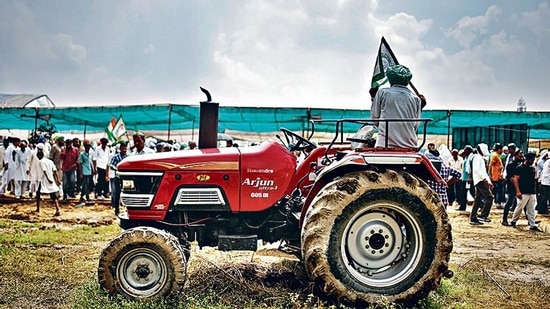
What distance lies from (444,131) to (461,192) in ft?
22.7

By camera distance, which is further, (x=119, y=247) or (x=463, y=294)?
(x=463, y=294)

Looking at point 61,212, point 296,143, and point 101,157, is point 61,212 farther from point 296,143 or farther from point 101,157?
point 296,143

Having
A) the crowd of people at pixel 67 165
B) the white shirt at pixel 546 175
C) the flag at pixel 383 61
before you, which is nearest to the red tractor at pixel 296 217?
the flag at pixel 383 61

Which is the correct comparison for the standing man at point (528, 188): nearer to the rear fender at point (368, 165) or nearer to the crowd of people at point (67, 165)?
the rear fender at point (368, 165)

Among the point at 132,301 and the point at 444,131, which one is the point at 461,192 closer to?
the point at 444,131

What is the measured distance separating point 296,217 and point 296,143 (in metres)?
0.93

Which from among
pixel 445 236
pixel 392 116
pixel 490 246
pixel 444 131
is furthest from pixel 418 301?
pixel 444 131

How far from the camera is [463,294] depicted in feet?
20.1

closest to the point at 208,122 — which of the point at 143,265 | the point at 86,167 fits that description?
the point at 143,265

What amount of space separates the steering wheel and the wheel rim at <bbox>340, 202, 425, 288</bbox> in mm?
1254

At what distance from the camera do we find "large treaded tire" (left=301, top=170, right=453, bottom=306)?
199 inches

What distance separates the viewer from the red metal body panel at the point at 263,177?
5.75m

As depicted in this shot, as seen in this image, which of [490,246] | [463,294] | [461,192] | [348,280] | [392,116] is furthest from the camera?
[461,192]

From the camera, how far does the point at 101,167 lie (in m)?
16.9
